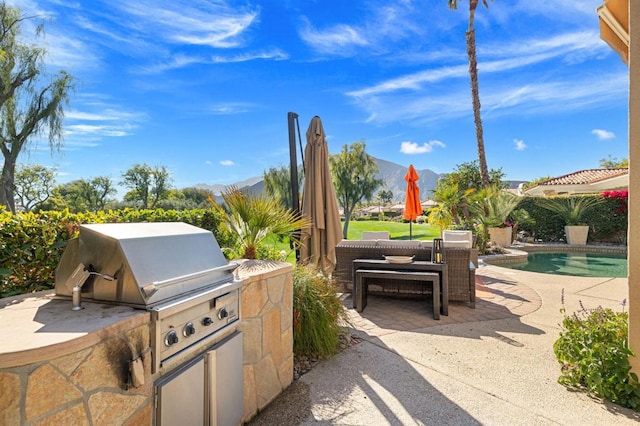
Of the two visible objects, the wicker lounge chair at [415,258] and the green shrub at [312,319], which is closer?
the green shrub at [312,319]

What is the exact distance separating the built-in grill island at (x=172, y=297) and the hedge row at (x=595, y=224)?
16228 mm

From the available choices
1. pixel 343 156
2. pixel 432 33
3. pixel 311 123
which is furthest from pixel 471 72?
pixel 311 123

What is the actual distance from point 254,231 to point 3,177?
29.1 m

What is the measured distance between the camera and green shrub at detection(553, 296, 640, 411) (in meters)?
2.47

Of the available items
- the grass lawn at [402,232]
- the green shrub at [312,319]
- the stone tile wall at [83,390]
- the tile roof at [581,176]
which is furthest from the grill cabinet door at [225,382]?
the tile roof at [581,176]

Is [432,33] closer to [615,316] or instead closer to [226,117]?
[615,316]

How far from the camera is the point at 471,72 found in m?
14.5

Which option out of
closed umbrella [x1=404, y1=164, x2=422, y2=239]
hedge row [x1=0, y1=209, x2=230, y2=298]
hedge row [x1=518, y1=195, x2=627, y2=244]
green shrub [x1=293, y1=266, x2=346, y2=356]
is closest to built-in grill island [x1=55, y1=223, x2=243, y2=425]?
green shrub [x1=293, y1=266, x2=346, y2=356]

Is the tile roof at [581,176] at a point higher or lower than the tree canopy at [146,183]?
lower

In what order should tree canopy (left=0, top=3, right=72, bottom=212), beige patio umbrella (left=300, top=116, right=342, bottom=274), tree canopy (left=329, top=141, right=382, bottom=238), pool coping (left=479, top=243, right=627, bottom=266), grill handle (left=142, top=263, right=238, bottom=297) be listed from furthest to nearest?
tree canopy (left=329, top=141, right=382, bottom=238) < tree canopy (left=0, top=3, right=72, bottom=212) < pool coping (left=479, top=243, right=627, bottom=266) < beige patio umbrella (left=300, top=116, right=342, bottom=274) < grill handle (left=142, top=263, right=238, bottom=297)

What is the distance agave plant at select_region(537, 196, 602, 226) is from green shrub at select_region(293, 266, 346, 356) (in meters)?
14.6

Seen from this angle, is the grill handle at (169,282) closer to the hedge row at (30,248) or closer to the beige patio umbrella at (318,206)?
the hedge row at (30,248)

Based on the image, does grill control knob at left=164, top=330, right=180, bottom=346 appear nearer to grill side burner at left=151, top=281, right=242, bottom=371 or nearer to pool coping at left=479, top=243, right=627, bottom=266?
grill side burner at left=151, top=281, right=242, bottom=371

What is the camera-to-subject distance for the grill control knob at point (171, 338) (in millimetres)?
1577
